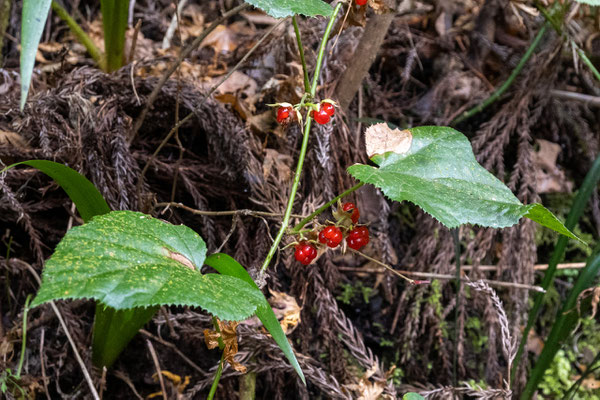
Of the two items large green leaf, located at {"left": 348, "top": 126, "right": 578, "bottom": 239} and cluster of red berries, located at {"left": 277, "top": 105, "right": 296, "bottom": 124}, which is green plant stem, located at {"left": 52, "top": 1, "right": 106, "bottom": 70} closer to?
cluster of red berries, located at {"left": 277, "top": 105, "right": 296, "bottom": 124}

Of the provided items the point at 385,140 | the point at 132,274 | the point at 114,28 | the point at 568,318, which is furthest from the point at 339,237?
the point at 114,28

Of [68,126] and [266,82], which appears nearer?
[68,126]

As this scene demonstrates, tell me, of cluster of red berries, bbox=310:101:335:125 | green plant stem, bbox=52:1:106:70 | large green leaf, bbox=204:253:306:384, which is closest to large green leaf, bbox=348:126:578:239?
cluster of red berries, bbox=310:101:335:125

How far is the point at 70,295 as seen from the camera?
1.78 feet

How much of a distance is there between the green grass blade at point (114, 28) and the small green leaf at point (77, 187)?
2.09 feet

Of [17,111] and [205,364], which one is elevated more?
[17,111]

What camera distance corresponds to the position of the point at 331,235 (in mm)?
903

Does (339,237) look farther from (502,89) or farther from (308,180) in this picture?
(502,89)

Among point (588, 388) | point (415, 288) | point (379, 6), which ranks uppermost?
point (379, 6)

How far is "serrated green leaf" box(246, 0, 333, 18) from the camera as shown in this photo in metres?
0.78

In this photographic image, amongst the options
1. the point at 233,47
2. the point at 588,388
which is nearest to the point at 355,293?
the point at 588,388

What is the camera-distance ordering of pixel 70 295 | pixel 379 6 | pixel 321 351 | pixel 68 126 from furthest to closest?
pixel 321 351
pixel 68 126
pixel 379 6
pixel 70 295

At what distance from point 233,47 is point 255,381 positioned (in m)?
1.21

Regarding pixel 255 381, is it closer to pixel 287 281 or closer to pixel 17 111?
pixel 287 281
